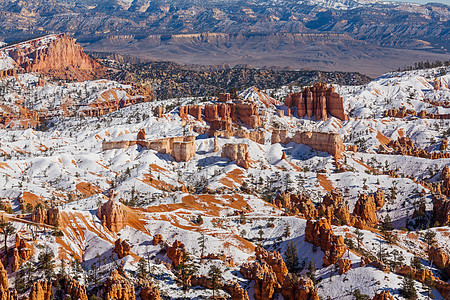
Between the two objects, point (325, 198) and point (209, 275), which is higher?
point (209, 275)

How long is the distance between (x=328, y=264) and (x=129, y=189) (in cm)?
6629

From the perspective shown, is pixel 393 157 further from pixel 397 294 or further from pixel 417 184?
pixel 397 294

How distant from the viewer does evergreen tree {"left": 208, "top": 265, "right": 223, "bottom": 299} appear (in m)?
89.3

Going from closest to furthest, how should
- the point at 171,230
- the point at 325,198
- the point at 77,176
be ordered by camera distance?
1. the point at 171,230
2. the point at 325,198
3. the point at 77,176

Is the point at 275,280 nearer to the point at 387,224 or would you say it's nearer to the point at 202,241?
the point at 202,241

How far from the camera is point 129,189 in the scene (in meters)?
150

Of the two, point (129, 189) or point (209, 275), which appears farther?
point (129, 189)

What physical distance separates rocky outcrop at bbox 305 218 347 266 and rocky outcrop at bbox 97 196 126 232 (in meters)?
31.7

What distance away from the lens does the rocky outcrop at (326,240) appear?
97.4m

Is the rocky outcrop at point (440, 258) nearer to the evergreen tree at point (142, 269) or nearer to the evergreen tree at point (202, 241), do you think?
the evergreen tree at point (202, 241)

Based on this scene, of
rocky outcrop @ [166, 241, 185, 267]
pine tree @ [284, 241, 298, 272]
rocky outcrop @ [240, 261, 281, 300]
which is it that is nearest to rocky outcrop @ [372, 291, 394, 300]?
rocky outcrop @ [240, 261, 281, 300]

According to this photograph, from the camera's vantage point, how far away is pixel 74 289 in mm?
82625

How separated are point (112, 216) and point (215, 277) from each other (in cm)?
2493

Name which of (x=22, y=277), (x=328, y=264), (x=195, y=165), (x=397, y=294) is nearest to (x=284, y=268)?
(x=328, y=264)
